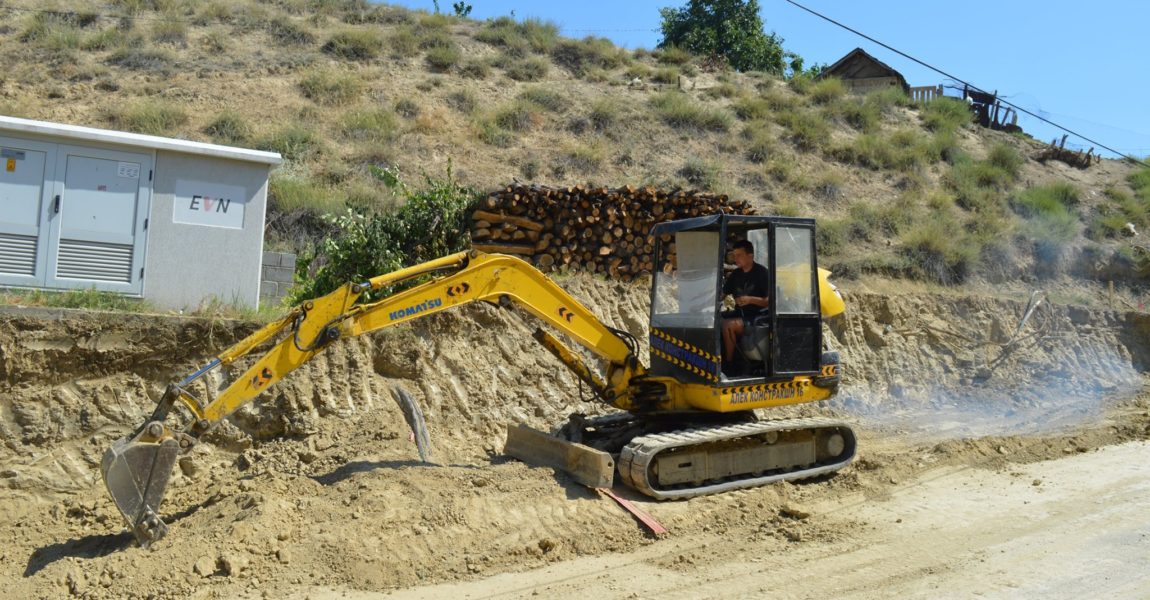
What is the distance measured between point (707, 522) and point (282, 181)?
10361 millimetres

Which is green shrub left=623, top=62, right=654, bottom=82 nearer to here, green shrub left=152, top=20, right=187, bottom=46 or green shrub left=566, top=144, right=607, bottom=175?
green shrub left=566, top=144, right=607, bottom=175

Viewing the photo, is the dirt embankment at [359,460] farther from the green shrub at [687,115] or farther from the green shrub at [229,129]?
the green shrub at [687,115]

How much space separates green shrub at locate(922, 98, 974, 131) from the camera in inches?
1057

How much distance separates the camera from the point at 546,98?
22.3 metres

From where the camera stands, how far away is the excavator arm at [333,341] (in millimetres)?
6207

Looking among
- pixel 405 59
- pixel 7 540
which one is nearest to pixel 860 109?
pixel 405 59

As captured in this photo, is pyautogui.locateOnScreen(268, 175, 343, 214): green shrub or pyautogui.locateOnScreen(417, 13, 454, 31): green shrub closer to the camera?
pyautogui.locateOnScreen(268, 175, 343, 214): green shrub

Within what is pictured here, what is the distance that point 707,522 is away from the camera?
7562 mm

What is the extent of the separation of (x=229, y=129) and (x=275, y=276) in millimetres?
8067

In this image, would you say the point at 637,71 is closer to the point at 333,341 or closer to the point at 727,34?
the point at 727,34

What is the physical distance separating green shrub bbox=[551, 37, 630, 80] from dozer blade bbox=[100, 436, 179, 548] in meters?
20.5

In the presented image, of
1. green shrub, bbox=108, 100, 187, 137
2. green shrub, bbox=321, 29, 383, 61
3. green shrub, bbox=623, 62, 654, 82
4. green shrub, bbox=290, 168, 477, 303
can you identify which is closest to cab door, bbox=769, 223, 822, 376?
green shrub, bbox=290, 168, 477, 303

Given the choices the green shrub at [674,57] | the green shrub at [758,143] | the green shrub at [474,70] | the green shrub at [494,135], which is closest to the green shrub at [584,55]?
the green shrub at [674,57]

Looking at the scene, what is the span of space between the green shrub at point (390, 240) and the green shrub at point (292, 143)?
4770mm
